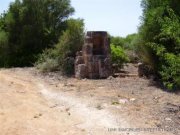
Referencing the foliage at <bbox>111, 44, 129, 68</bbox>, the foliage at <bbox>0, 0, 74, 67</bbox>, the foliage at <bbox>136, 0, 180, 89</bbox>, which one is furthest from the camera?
the foliage at <bbox>0, 0, 74, 67</bbox>

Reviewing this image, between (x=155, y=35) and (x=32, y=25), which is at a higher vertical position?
(x=32, y=25)

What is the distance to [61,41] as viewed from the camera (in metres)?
17.9

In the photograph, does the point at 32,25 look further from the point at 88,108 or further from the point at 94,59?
the point at 88,108

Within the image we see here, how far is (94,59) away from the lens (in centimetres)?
1528

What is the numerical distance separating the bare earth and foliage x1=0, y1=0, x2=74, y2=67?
911cm

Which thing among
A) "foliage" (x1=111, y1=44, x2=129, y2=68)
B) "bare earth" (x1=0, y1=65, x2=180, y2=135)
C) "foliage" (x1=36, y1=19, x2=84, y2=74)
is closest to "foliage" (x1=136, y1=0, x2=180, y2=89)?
"bare earth" (x1=0, y1=65, x2=180, y2=135)

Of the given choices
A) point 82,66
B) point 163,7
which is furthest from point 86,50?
point 163,7

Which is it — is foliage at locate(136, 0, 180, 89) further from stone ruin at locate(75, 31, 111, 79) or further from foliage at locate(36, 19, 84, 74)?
foliage at locate(36, 19, 84, 74)

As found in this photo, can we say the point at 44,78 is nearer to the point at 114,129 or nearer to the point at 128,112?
the point at 128,112

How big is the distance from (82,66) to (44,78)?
1.81 metres

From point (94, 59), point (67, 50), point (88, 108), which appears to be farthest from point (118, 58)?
point (88, 108)

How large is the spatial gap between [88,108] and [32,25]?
582 inches

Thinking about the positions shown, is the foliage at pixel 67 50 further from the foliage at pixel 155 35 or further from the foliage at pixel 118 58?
the foliage at pixel 155 35

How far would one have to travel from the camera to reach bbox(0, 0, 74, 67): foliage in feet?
75.8
